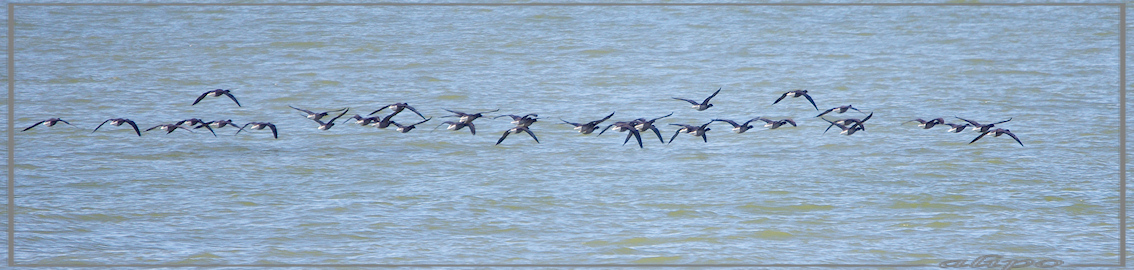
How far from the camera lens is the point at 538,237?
26.6 meters

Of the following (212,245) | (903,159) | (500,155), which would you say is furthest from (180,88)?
(903,159)

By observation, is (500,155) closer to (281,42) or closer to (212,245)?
(212,245)

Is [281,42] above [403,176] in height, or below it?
above

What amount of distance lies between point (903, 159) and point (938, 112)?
8.71m

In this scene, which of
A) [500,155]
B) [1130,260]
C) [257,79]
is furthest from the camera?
[257,79]

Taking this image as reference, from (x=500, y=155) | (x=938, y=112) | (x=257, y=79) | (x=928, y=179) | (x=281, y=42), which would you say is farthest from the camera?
(x=281, y=42)

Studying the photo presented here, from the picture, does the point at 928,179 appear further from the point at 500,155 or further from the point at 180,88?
the point at 180,88

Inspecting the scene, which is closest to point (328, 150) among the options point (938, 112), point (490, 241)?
point (490, 241)

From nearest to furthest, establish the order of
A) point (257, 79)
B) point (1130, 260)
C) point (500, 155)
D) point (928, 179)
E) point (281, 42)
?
point (1130, 260) → point (928, 179) → point (500, 155) → point (257, 79) → point (281, 42)

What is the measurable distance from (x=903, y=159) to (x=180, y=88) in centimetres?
2810

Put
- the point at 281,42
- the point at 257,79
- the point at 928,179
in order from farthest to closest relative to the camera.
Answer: the point at 281,42
the point at 257,79
the point at 928,179

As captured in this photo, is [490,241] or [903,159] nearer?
[490,241]

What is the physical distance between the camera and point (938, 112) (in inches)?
1687

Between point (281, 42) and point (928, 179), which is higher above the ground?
point (281, 42)
